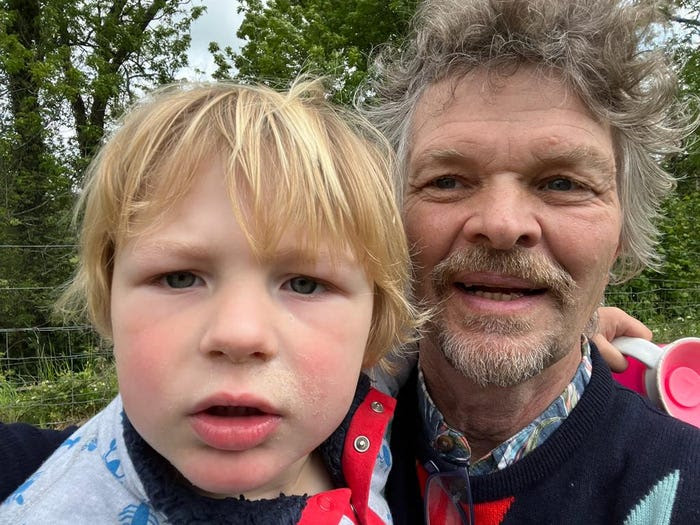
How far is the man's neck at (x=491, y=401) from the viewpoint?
1.79 meters

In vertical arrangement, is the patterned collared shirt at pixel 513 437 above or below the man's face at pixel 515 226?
below

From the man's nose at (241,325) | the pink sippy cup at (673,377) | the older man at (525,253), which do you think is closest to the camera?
the man's nose at (241,325)

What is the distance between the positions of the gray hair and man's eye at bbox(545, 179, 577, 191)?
0.23m

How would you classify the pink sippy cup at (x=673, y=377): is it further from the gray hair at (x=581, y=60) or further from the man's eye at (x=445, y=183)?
the man's eye at (x=445, y=183)

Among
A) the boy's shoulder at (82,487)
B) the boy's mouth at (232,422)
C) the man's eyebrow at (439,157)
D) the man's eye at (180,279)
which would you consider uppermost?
the man's eyebrow at (439,157)

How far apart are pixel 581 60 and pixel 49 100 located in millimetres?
14998

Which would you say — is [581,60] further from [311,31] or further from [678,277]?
[311,31]

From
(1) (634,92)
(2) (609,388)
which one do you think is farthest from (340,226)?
(1) (634,92)

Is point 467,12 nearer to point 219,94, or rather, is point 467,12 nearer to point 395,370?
point 219,94

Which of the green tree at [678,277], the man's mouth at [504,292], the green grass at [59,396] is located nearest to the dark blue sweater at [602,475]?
the man's mouth at [504,292]

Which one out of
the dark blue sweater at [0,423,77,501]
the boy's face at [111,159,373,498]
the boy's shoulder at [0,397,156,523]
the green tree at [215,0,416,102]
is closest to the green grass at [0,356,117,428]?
the dark blue sweater at [0,423,77,501]

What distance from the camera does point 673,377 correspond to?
7.20ft

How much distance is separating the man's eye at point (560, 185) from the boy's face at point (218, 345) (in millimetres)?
878

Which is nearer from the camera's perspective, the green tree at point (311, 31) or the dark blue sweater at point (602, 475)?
the dark blue sweater at point (602, 475)
